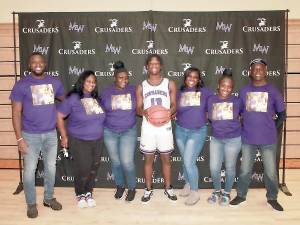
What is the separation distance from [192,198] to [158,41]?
2.03 meters

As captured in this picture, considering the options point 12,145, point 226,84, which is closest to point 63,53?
point 12,145

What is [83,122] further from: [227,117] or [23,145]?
[227,117]

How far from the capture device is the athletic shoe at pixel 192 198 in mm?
4180

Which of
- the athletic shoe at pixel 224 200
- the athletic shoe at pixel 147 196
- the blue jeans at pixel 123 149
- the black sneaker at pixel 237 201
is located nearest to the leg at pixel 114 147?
the blue jeans at pixel 123 149

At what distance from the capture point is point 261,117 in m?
3.88

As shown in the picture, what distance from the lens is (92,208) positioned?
409 cm

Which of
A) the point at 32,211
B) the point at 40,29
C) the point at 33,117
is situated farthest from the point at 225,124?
the point at 40,29

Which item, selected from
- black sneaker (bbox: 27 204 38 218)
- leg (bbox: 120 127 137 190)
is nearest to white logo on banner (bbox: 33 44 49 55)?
leg (bbox: 120 127 137 190)

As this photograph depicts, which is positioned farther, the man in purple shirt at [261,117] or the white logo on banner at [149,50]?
the white logo on banner at [149,50]

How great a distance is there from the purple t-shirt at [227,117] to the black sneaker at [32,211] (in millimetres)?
2186

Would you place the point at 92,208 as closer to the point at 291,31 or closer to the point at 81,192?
the point at 81,192

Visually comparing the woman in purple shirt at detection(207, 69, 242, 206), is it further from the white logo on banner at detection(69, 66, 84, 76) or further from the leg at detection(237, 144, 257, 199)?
the white logo on banner at detection(69, 66, 84, 76)

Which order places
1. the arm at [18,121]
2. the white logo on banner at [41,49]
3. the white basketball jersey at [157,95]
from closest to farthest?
the arm at [18,121], the white basketball jersey at [157,95], the white logo on banner at [41,49]

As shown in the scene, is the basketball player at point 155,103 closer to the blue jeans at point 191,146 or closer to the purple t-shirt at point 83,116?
the blue jeans at point 191,146
